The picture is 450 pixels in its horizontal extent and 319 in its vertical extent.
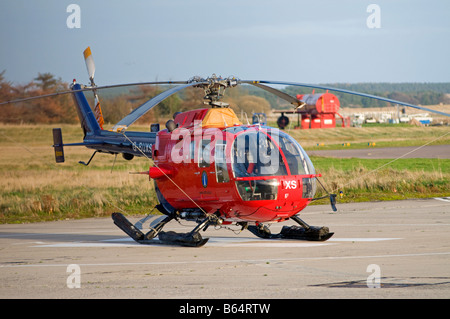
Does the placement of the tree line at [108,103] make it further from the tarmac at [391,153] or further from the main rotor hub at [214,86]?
the main rotor hub at [214,86]

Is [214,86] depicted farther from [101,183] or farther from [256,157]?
[101,183]

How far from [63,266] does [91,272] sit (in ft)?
3.72

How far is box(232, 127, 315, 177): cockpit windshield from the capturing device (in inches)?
496

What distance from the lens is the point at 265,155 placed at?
500 inches

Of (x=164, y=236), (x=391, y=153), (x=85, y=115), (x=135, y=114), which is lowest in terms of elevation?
(x=391, y=153)

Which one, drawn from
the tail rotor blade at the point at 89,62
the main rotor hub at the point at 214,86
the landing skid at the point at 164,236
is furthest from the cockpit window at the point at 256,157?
the tail rotor blade at the point at 89,62

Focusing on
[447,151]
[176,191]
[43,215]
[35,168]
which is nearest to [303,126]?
[447,151]

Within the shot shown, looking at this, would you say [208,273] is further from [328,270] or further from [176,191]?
[176,191]

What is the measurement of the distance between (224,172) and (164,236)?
2.63 m

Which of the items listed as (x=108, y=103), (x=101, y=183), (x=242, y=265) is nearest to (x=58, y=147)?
(x=242, y=265)

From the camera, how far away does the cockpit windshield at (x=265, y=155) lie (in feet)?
41.3

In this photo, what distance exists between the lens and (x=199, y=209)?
14188mm

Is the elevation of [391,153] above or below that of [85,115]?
below

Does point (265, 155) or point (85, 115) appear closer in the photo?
point (265, 155)
